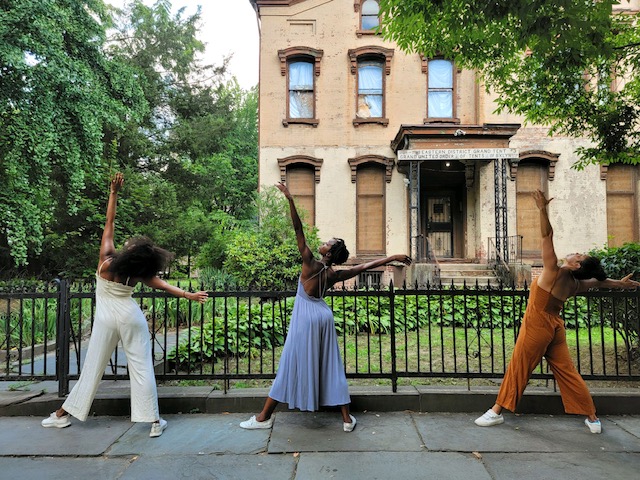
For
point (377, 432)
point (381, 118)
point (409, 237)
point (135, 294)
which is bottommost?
point (377, 432)

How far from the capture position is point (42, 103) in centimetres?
1011

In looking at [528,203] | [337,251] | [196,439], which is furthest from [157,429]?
[528,203]

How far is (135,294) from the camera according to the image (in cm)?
452

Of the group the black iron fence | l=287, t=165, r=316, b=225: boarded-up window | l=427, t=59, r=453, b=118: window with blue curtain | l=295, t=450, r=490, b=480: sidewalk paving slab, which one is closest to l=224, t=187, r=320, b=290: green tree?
l=287, t=165, r=316, b=225: boarded-up window

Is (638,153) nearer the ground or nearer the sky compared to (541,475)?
nearer the sky

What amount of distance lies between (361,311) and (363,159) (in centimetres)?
808

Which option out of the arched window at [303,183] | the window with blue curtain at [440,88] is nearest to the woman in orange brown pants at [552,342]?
the arched window at [303,183]

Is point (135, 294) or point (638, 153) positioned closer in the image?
point (135, 294)

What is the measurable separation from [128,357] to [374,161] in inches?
484

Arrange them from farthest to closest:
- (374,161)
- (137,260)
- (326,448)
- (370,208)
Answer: (370,208), (374,161), (137,260), (326,448)

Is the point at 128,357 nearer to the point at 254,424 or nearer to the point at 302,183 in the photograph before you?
the point at 254,424

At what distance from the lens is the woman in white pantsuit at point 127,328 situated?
152 inches

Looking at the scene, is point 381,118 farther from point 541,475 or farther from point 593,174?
point 541,475

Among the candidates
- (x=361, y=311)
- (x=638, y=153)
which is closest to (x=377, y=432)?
(x=361, y=311)
